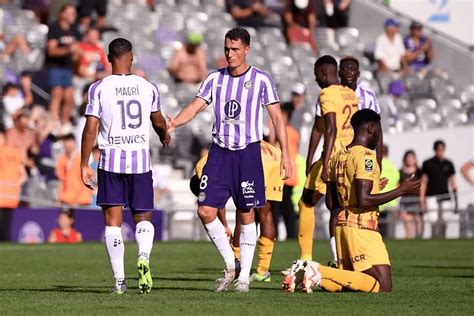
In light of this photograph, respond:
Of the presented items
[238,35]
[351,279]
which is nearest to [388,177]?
[238,35]

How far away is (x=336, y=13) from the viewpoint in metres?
34.3

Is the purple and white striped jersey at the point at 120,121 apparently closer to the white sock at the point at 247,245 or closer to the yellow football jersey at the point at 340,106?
the white sock at the point at 247,245

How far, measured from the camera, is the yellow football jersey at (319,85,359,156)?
14.8 metres

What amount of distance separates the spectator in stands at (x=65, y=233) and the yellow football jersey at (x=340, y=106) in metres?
9.39

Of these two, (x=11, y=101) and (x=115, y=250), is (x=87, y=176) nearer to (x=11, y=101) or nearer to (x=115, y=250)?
(x=115, y=250)

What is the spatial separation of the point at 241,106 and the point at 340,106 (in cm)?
291

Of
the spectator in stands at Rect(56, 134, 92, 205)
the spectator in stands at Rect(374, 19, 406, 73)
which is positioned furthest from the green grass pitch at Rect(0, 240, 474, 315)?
the spectator in stands at Rect(374, 19, 406, 73)

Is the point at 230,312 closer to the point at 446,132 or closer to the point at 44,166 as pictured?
the point at 44,166

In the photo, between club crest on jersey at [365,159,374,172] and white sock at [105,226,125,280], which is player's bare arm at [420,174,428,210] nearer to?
club crest on jersey at [365,159,374,172]

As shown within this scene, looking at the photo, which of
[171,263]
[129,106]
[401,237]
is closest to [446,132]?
[401,237]

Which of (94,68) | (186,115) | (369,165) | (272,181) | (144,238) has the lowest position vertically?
(144,238)

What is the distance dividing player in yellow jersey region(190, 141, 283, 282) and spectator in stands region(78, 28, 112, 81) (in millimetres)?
12164

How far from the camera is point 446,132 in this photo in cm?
2858

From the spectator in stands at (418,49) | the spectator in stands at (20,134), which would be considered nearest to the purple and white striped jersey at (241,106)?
the spectator in stands at (20,134)
